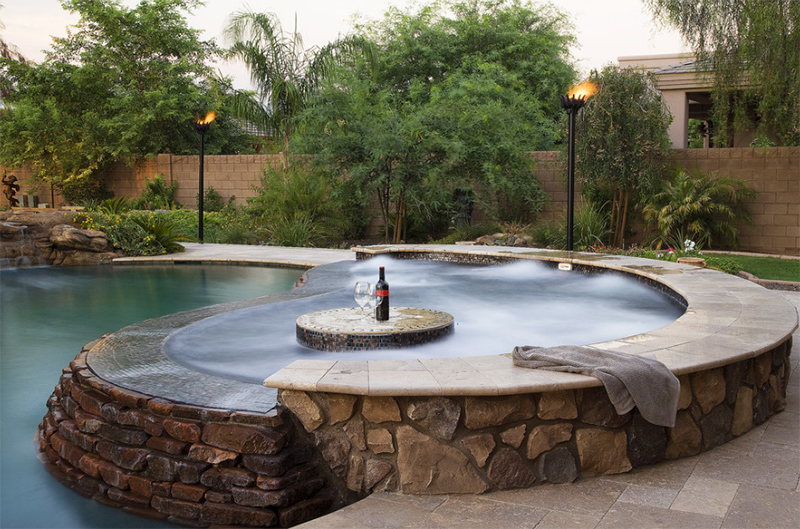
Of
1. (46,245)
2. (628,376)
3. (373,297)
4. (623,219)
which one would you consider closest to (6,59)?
(46,245)

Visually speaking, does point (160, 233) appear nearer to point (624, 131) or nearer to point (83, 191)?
point (624, 131)

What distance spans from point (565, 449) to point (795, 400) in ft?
6.81

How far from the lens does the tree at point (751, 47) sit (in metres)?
10.4

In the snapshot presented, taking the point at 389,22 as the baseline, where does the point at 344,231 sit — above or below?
below

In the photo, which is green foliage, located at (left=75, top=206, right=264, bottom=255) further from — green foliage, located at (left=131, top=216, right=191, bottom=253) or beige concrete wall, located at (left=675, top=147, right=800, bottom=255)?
beige concrete wall, located at (left=675, top=147, right=800, bottom=255)

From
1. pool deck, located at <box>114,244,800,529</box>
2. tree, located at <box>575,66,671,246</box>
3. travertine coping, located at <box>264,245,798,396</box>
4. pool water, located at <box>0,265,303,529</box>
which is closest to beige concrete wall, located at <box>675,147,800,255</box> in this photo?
tree, located at <box>575,66,671,246</box>

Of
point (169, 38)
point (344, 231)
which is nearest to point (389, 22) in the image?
point (169, 38)

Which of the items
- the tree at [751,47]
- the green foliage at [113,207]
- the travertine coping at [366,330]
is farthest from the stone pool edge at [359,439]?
the green foliage at [113,207]

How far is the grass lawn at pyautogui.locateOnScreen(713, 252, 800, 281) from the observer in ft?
30.1

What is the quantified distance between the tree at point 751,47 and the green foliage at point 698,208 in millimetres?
1343

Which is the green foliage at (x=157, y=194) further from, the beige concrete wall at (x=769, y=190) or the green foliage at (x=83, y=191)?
the beige concrete wall at (x=769, y=190)

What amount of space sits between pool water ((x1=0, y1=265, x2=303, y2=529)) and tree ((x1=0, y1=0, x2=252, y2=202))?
31.1ft

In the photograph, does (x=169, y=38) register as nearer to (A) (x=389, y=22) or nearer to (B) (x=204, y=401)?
(A) (x=389, y=22)

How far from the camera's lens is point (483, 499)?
2949 millimetres
